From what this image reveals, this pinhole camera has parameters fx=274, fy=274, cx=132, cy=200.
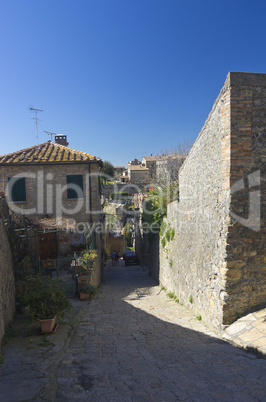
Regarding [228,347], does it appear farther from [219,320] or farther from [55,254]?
[55,254]

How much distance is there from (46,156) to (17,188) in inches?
91.6

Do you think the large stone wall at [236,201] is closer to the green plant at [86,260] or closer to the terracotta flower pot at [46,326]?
the terracotta flower pot at [46,326]

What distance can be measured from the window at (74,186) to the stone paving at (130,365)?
8.43 metres

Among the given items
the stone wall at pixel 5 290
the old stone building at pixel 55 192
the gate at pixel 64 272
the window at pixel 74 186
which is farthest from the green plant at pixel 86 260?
the window at pixel 74 186

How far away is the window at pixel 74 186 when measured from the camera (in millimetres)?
14906

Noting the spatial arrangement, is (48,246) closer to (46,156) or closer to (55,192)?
(55,192)

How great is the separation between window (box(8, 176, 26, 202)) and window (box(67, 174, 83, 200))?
2.35 metres

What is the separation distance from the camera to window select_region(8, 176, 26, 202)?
14508 mm

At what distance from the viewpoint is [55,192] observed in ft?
48.7

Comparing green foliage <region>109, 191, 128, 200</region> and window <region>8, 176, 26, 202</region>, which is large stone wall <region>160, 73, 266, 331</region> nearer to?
window <region>8, 176, 26, 202</region>

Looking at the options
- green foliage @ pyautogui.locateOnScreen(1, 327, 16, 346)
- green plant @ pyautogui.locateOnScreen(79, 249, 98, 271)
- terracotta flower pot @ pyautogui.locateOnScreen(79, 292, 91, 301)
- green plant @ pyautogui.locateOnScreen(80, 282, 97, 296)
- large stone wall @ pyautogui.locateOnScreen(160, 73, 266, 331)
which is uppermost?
large stone wall @ pyautogui.locateOnScreen(160, 73, 266, 331)

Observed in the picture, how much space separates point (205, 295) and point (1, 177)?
12.2m

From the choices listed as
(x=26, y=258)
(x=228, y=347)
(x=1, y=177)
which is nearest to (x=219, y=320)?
(x=228, y=347)

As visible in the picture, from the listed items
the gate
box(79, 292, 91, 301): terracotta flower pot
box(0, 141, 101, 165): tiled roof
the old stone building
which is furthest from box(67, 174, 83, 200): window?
box(79, 292, 91, 301): terracotta flower pot
